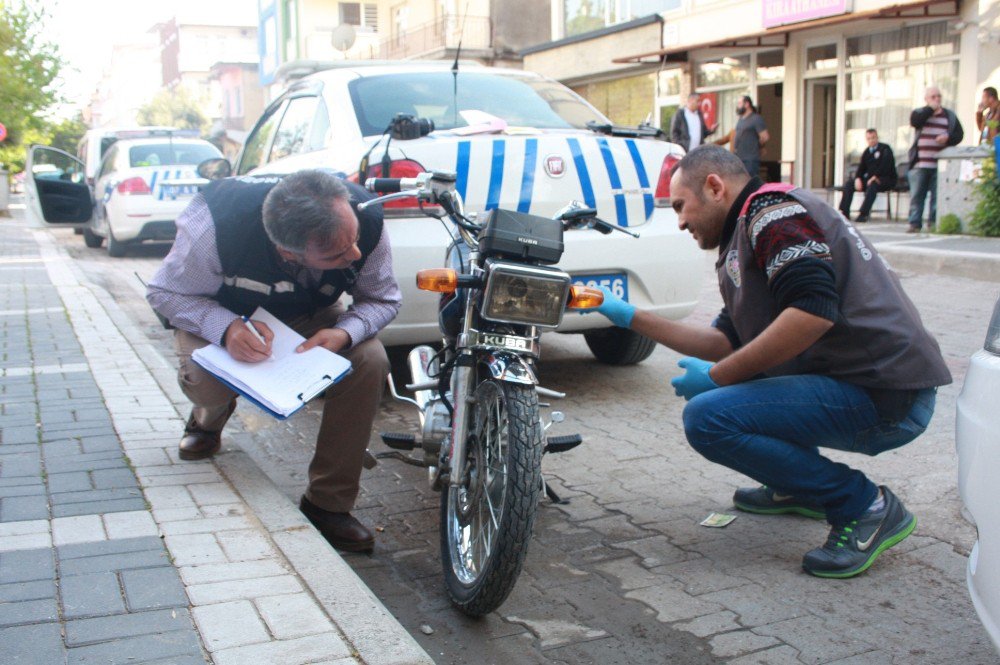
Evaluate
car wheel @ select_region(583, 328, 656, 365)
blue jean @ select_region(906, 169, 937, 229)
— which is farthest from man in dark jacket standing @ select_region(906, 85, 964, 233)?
car wheel @ select_region(583, 328, 656, 365)

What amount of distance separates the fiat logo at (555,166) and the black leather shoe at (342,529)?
224cm

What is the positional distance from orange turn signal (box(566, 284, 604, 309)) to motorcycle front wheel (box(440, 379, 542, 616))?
1.00 ft

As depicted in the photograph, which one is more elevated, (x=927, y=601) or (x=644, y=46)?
(x=644, y=46)

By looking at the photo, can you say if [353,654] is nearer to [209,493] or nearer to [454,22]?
[209,493]

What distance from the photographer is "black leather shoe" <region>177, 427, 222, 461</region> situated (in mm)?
4289

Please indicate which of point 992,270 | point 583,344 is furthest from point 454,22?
point 583,344

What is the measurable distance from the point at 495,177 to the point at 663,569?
7.73ft

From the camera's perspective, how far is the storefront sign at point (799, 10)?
17.9 meters

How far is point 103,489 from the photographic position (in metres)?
3.89

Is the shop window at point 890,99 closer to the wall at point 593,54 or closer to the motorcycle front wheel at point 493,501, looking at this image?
the wall at point 593,54

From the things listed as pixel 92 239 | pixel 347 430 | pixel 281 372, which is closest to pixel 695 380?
pixel 347 430

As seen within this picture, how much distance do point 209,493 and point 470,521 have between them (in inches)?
41.5

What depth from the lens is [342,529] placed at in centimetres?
381

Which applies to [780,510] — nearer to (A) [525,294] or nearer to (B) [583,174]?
(A) [525,294]
